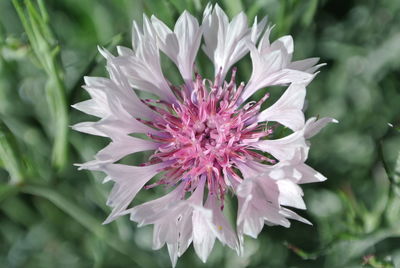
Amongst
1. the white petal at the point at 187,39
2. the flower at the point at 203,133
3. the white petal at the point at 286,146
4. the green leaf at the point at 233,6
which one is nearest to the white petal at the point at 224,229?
the flower at the point at 203,133

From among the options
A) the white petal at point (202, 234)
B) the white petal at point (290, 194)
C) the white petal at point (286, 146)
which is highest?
the white petal at point (286, 146)

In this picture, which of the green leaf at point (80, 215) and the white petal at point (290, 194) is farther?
the green leaf at point (80, 215)

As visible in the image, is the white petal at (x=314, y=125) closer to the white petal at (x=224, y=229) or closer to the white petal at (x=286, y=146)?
the white petal at (x=286, y=146)

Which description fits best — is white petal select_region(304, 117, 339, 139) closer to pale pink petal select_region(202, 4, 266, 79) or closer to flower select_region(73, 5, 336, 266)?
flower select_region(73, 5, 336, 266)

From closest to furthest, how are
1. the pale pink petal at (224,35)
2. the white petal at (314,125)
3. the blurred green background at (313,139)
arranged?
the white petal at (314,125), the pale pink petal at (224,35), the blurred green background at (313,139)

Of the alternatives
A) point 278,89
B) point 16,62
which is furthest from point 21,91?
point 278,89

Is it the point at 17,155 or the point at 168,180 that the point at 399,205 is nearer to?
the point at 168,180

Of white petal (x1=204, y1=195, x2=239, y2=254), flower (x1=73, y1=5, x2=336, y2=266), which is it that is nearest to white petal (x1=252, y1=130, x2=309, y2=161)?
flower (x1=73, y1=5, x2=336, y2=266)

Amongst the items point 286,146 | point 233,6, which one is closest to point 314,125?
point 286,146
